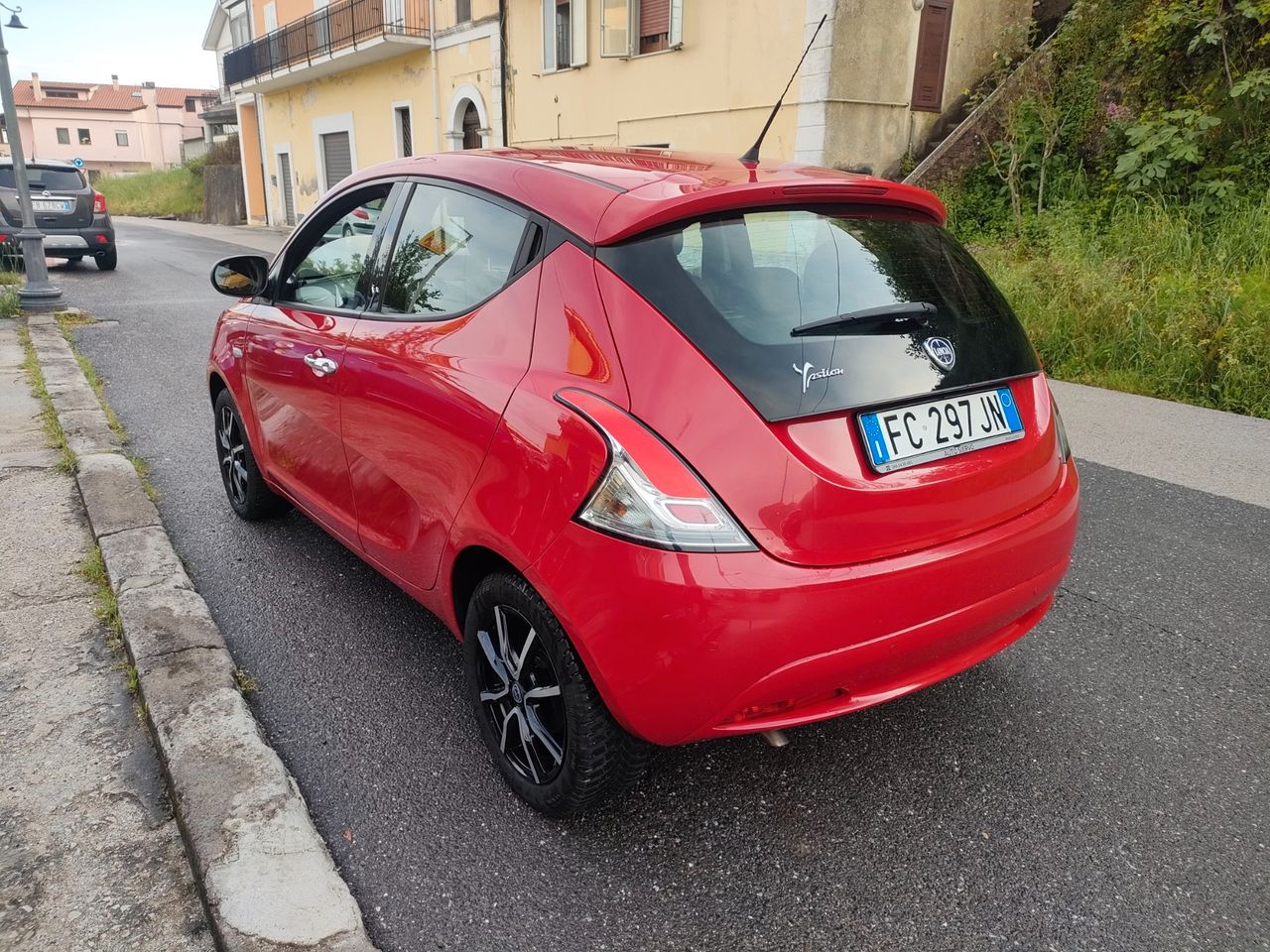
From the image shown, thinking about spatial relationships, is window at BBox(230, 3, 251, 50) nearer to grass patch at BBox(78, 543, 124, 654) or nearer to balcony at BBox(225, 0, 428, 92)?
balcony at BBox(225, 0, 428, 92)

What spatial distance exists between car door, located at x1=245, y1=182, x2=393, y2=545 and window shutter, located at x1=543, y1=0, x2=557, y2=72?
50.0ft

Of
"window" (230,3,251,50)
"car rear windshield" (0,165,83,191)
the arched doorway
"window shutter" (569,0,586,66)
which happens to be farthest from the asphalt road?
"window" (230,3,251,50)

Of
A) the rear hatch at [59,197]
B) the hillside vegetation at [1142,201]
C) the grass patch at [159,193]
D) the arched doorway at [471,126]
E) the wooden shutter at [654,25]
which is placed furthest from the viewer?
the grass patch at [159,193]

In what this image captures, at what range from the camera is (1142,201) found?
952 cm

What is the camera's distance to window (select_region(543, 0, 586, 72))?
16.2m

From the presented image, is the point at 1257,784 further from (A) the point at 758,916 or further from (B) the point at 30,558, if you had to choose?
(B) the point at 30,558

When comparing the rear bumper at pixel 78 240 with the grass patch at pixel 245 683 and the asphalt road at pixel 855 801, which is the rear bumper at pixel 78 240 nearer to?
the asphalt road at pixel 855 801

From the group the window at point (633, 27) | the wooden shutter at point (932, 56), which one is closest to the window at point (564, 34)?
the window at point (633, 27)

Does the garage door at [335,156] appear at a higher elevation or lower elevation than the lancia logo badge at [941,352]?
higher

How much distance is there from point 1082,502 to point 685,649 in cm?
342

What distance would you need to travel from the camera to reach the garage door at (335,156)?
25969 mm

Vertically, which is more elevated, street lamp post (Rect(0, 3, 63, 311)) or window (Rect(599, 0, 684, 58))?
window (Rect(599, 0, 684, 58))

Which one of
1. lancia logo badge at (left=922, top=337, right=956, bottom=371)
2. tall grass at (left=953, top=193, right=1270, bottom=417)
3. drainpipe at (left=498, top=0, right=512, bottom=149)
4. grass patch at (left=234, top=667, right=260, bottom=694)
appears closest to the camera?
lancia logo badge at (left=922, top=337, right=956, bottom=371)

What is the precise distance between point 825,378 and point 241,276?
2.90 metres
